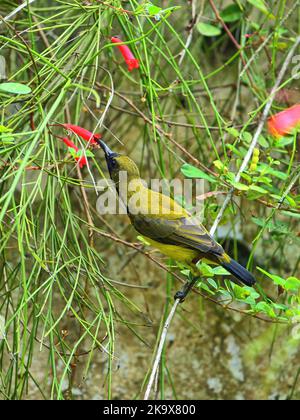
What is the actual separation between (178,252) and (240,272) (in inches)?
7.8

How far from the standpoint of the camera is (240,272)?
1.59 metres

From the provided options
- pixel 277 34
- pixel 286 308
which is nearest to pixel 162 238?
pixel 286 308

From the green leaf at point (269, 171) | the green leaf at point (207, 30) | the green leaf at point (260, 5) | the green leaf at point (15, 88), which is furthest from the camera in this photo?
the green leaf at point (207, 30)

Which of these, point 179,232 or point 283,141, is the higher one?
point 283,141

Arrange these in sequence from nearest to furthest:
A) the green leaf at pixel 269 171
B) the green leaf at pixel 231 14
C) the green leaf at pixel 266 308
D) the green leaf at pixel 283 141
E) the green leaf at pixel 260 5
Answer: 1. the green leaf at pixel 266 308
2. the green leaf at pixel 269 171
3. the green leaf at pixel 283 141
4. the green leaf at pixel 260 5
5. the green leaf at pixel 231 14

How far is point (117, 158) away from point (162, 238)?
0.75ft

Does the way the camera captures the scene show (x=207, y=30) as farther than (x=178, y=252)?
Yes

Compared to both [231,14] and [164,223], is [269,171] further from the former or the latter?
[231,14]

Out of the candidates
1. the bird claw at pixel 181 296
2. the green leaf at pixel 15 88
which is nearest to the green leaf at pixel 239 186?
the bird claw at pixel 181 296

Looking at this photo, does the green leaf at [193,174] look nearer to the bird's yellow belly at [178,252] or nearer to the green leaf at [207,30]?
the bird's yellow belly at [178,252]

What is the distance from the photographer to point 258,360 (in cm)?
259

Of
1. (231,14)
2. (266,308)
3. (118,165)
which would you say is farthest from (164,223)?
(231,14)

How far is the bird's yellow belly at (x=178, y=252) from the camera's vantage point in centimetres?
171

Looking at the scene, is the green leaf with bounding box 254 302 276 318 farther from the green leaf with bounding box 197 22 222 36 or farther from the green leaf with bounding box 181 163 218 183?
the green leaf with bounding box 197 22 222 36
